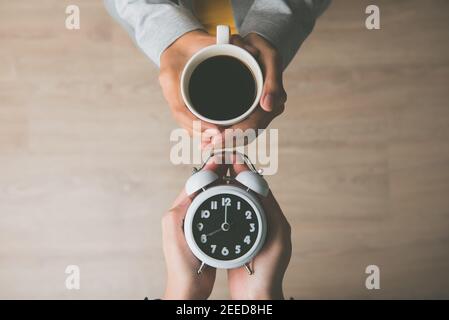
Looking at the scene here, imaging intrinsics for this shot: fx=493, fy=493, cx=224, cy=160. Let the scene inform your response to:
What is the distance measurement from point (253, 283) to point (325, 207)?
1.66 ft

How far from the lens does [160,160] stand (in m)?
1.27

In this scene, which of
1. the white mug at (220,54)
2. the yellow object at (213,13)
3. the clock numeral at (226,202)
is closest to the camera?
the white mug at (220,54)

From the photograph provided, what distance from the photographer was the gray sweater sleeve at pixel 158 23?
2.58 ft

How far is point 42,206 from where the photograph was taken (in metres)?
1.28

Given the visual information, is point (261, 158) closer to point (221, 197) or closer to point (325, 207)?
point (325, 207)

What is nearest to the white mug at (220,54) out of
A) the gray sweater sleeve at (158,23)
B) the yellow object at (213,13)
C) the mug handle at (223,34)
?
the mug handle at (223,34)

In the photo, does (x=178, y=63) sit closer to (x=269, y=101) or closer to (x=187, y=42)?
(x=187, y=42)

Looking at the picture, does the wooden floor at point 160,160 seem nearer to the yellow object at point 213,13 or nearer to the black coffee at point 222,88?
the yellow object at point 213,13

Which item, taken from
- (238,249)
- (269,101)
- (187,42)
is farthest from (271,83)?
(238,249)

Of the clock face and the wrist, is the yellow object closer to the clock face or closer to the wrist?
the wrist

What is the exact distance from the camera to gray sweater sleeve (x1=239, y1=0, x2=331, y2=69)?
0.82 m

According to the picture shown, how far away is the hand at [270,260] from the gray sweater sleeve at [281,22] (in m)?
0.22
